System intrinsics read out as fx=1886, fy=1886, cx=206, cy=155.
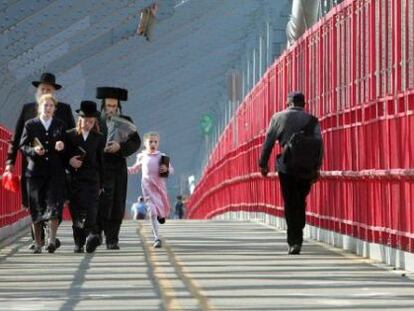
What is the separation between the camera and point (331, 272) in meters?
15.3

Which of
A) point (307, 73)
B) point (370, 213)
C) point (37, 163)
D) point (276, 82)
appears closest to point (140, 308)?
point (370, 213)

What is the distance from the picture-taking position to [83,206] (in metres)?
19.3

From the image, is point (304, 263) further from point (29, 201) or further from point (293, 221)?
point (29, 201)

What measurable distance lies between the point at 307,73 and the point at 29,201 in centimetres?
567

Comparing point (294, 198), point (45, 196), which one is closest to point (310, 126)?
point (294, 198)

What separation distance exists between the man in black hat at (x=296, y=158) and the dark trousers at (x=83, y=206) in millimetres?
1824

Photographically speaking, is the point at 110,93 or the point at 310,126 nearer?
the point at 310,126

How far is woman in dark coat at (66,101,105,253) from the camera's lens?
19156mm

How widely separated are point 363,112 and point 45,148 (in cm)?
331

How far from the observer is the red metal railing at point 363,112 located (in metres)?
15.6

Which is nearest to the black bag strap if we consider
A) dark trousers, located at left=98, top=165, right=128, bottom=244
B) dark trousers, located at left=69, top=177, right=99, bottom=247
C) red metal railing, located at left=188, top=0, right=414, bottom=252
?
red metal railing, located at left=188, top=0, right=414, bottom=252

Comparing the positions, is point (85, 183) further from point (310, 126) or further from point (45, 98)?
point (310, 126)

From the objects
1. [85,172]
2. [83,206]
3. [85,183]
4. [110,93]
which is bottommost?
[83,206]

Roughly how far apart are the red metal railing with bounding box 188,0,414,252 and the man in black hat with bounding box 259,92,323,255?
1.40 ft
